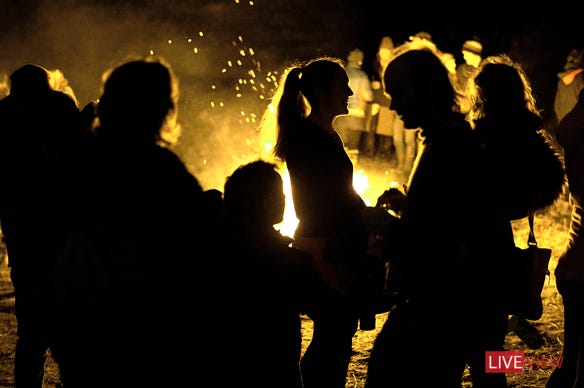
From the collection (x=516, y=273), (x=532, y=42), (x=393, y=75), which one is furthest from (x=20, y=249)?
(x=532, y=42)

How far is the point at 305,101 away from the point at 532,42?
1130 centimetres

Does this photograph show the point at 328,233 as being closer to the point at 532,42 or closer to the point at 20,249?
the point at 20,249

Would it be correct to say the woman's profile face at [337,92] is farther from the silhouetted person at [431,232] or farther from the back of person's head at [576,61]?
the back of person's head at [576,61]

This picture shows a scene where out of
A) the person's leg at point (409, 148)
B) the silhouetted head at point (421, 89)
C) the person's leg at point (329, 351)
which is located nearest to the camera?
the silhouetted head at point (421, 89)

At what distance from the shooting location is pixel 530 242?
11.5ft

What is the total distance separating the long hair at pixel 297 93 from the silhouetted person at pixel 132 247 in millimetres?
1180

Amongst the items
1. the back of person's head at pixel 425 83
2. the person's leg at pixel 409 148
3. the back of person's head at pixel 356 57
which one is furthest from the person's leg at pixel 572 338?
the back of person's head at pixel 356 57

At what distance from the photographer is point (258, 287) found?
9.14 feet

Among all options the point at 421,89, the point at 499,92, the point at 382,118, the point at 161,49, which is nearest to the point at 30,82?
the point at 421,89

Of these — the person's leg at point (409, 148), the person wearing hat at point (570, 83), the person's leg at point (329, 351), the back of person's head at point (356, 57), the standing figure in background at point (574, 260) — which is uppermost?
the back of person's head at point (356, 57)

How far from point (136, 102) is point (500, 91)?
5.52 ft

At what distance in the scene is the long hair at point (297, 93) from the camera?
149 inches

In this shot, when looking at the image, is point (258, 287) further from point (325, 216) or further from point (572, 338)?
point (572, 338)
